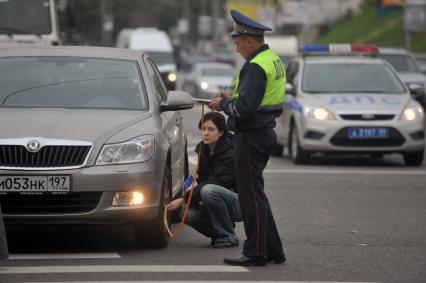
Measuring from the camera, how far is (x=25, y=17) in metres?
24.5

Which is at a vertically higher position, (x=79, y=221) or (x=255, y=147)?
(x=255, y=147)

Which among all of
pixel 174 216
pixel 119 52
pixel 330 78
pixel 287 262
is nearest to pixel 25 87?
pixel 119 52

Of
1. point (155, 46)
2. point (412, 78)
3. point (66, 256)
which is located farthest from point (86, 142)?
point (155, 46)

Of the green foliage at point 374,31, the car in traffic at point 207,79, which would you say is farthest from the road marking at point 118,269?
the green foliage at point 374,31

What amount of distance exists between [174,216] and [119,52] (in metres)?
1.58

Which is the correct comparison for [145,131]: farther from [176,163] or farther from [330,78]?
[330,78]

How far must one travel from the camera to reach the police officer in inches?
338

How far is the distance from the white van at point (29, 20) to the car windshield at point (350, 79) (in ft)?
21.7

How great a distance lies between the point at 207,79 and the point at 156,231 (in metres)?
37.4

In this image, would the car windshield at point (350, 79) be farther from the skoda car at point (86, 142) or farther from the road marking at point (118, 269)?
the road marking at point (118, 269)

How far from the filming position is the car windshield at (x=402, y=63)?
2775 cm

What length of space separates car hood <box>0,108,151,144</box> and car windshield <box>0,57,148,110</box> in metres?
0.23

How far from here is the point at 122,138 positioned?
9.38 meters

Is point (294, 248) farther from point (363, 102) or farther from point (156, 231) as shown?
point (363, 102)
